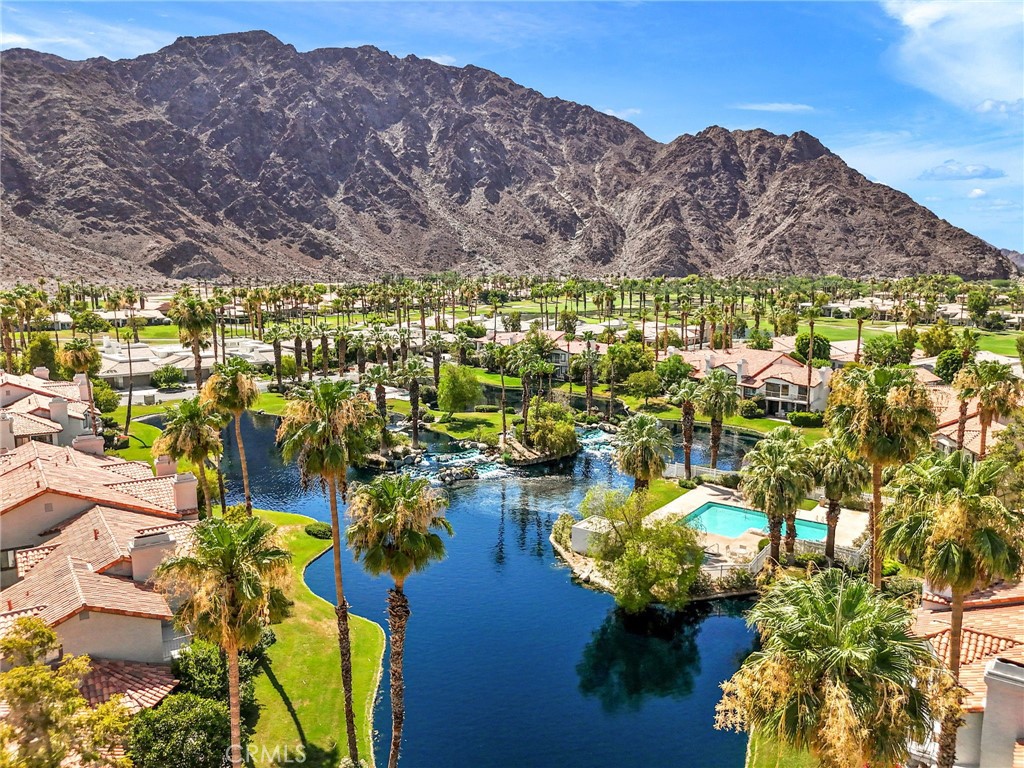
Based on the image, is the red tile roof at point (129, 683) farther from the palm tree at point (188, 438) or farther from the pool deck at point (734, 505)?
the pool deck at point (734, 505)

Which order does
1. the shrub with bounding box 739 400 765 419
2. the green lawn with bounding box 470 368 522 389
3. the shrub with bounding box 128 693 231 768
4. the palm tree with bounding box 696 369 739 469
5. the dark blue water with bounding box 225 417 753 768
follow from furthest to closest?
1. the green lawn with bounding box 470 368 522 389
2. the shrub with bounding box 739 400 765 419
3. the palm tree with bounding box 696 369 739 469
4. the dark blue water with bounding box 225 417 753 768
5. the shrub with bounding box 128 693 231 768

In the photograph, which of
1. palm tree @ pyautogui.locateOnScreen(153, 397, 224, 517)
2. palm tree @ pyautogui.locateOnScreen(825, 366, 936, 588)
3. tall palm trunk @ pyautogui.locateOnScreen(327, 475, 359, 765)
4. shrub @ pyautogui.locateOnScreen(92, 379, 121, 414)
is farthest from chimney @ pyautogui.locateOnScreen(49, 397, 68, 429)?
palm tree @ pyautogui.locateOnScreen(825, 366, 936, 588)

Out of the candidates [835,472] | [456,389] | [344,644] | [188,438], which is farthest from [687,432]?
[344,644]

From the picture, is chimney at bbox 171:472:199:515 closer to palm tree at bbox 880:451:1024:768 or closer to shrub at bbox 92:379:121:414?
palm tree at bbox 880:451:1024:768

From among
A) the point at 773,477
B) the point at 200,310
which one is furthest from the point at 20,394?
the point at 773,477

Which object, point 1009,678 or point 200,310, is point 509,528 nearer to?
point 200,310

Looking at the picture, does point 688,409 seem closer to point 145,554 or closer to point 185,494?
point 185,494
